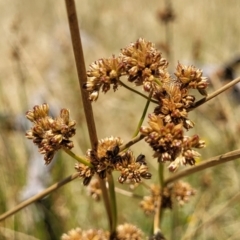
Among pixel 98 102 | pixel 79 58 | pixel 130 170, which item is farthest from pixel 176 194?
pixel 98 102

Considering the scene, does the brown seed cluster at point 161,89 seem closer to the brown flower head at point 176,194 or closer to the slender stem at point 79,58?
the slender stem at point 79,58

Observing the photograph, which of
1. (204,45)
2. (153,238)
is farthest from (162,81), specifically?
(204,45)

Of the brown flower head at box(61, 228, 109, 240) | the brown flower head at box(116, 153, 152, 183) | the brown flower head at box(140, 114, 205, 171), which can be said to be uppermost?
the brown flower head at box(140, 114, 205, 171)

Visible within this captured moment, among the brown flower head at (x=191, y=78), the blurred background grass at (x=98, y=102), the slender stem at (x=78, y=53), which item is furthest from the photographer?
the blurred background grass at (x=98, y=102)

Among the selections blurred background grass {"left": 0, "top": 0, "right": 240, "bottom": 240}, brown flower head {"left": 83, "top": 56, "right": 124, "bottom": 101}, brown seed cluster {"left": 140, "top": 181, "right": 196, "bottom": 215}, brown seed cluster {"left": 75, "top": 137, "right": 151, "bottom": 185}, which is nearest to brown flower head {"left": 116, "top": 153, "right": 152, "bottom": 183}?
brown seed cluster {"left": 75, "top": 137, "right": 151, "bottom": 185}

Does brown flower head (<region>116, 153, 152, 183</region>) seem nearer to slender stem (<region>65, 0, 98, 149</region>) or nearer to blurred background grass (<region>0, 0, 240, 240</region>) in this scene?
slender stem (<region>65, 0, 98, 149</region>)

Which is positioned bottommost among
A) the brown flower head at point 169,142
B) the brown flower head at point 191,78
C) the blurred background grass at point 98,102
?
the brown flower head at point 169,142

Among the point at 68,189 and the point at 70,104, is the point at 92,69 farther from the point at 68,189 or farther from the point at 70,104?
the point at 70,104

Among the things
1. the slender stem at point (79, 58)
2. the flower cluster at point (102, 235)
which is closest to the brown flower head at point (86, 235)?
the flower cluster at point (102, 235)
